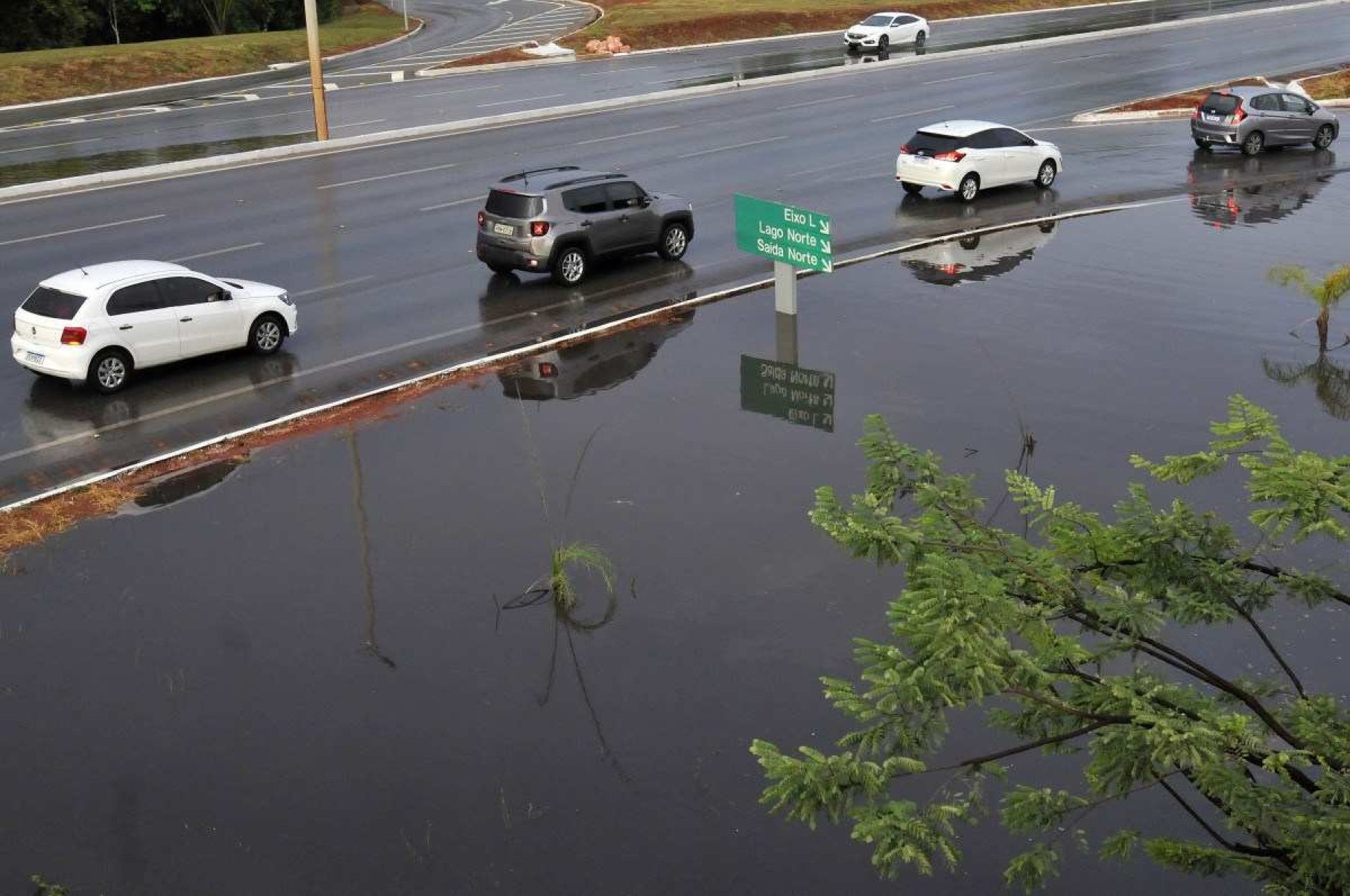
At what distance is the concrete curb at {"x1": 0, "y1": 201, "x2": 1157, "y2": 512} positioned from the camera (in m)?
16.5

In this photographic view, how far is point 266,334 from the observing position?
20.3 meters

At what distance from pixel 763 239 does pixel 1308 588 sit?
48.7 ft

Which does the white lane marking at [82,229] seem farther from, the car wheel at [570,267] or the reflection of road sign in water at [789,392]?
the reflection of road sign in water at [789,392]

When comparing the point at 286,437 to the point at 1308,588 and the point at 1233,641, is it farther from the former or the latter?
the point at 1308,588

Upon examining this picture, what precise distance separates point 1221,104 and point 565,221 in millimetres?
19983

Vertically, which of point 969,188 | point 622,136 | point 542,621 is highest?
point 622,136

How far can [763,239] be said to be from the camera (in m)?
21.6

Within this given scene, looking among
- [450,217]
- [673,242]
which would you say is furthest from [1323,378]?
[450,217]

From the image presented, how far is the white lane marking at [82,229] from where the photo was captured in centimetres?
2658

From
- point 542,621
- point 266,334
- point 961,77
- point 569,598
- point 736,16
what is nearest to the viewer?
point 542,621

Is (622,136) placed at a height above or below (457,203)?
above

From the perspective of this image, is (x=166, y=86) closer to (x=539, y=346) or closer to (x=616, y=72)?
(x=616, y=72)

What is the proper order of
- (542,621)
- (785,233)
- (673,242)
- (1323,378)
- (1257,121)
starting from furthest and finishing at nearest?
(1257,121) → (673,242) → (785,233) → (1323,378) → (542,621)

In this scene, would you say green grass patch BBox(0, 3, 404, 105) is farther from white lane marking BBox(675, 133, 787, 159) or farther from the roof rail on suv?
the roof rail on suv
